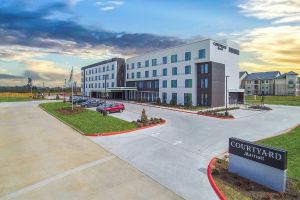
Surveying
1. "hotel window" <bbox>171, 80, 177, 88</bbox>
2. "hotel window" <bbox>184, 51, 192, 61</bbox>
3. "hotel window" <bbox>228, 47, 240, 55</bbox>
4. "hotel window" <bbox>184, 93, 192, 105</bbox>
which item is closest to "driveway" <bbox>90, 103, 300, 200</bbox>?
"hotel window" <bbox>184, 93, 192, 105</bbox>

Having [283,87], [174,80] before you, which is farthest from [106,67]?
[283,87]

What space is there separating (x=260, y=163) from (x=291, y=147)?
270 inches

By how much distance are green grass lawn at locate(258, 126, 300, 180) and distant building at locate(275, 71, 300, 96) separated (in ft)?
352

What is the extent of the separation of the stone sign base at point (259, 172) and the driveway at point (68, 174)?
4.00 m

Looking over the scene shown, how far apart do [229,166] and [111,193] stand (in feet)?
20.4

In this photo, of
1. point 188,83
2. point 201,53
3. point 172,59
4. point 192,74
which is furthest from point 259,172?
point 172,59

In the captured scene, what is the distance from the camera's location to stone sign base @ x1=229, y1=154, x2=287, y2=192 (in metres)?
9.76

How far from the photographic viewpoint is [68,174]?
1153cm

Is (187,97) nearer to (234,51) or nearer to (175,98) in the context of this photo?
(175,98)

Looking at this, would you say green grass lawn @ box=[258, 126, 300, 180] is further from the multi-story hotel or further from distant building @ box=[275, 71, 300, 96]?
distant building @ box=[275, 71, 300, 96]

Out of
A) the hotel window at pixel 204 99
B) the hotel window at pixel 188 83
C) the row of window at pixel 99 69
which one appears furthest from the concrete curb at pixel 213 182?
the row of window at pixel 99 69

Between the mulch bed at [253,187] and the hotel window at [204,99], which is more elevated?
the hotel window at [204,99]

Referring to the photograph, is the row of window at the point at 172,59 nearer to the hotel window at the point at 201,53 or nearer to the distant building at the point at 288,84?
the hotel window at the point at 201,53

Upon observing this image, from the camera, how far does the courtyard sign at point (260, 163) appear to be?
32.0ft
